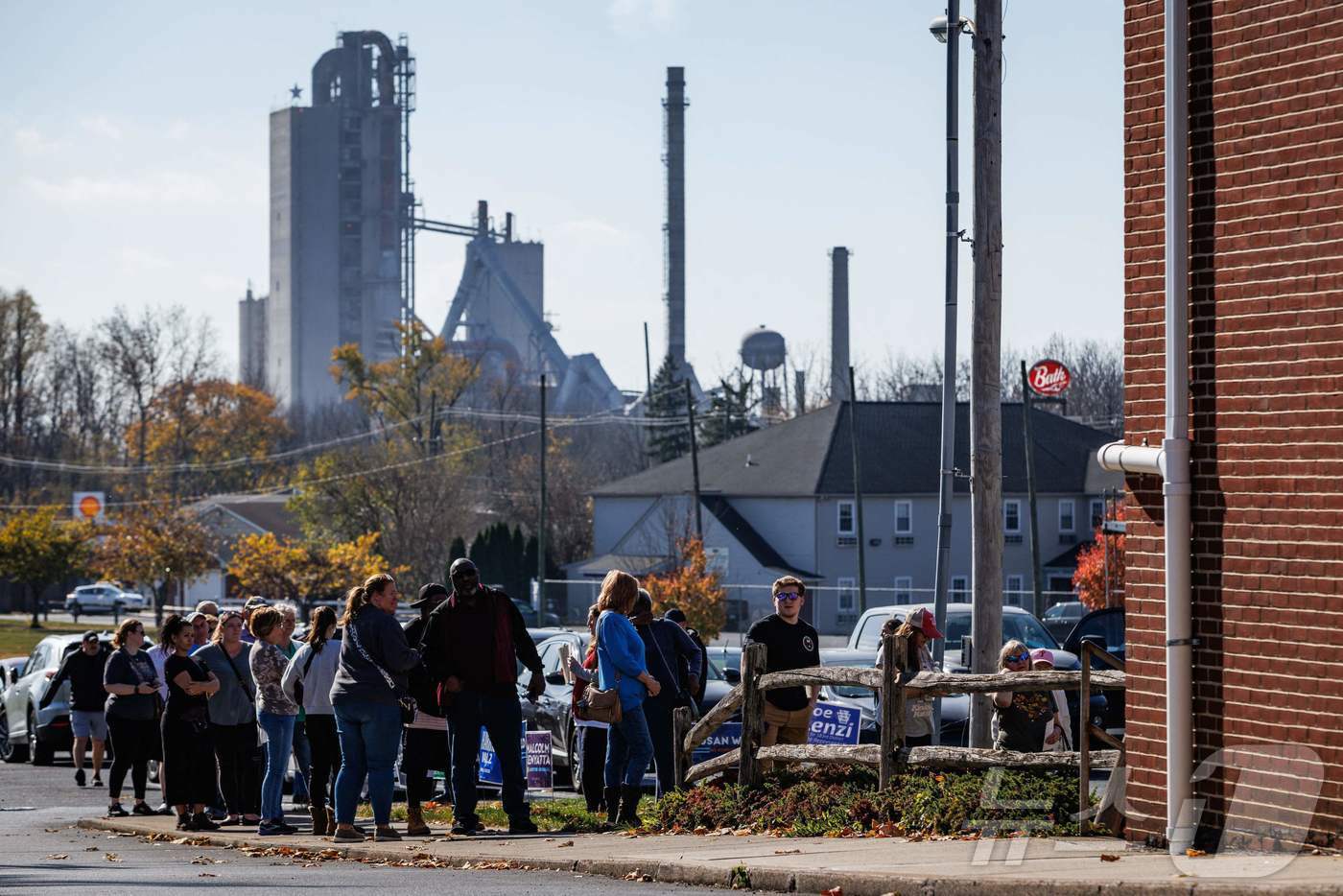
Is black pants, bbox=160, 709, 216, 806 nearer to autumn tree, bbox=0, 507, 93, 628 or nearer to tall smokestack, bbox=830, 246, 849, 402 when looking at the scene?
autumn tree, bbox=0, 507, 93, 628

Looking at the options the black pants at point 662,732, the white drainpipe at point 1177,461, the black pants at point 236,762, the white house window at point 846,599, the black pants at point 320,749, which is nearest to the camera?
the white drainpipe at point 1177,461

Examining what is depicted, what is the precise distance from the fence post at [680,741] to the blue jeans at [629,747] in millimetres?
633

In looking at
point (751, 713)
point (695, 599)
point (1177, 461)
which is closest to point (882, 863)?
point (1177, 461)

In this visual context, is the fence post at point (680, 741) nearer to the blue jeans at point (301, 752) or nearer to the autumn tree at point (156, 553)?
the blue jeans at point (301, 752)

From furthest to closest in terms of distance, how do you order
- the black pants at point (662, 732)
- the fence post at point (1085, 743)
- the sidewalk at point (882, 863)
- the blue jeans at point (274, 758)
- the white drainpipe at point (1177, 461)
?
the black pants at point (662, 732) < the blue jeans at point (274, 758) < the fence post at point (1085, 743) < the white drainpipe at point (1177, 461) < the sidewalk at point (882, 863)

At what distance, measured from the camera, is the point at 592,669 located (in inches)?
551

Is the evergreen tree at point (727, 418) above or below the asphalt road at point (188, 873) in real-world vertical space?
above

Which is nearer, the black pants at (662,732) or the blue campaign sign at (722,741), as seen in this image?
the black pants at (662,732)

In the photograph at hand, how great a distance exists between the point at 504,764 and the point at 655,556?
55486 mm

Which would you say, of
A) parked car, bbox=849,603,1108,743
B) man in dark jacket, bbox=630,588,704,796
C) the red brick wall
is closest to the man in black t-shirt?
man in dark jacket, bbox=630,588,704,796

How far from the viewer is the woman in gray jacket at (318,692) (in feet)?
45.3

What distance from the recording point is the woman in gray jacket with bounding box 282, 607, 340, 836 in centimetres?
1380

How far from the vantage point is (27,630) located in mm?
65938

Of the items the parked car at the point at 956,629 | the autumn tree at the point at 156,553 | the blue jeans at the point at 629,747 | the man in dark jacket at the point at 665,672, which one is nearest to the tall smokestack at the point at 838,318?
the autumn tree at the point at 156,553
